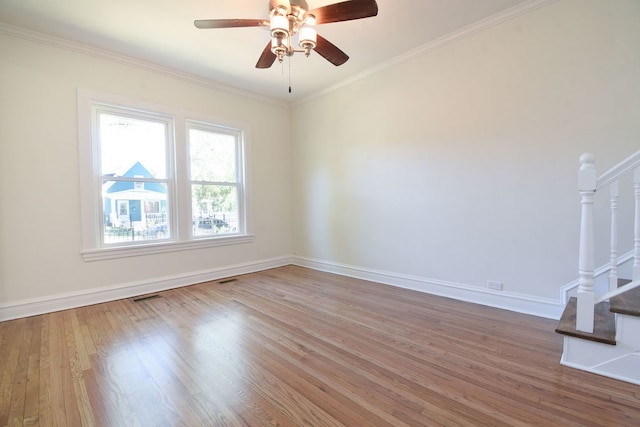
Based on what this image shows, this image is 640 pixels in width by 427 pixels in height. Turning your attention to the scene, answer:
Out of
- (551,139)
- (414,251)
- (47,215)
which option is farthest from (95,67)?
(551,139)

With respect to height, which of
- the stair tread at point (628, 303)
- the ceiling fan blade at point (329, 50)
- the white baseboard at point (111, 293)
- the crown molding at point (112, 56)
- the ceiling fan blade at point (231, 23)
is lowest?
the white baseboard at point (111, 293)

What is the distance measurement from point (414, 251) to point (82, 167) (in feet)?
13.7

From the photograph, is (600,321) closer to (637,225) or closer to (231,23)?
(637,225)

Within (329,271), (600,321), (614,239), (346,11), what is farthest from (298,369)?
(329,271)

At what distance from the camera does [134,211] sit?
3.71 metres

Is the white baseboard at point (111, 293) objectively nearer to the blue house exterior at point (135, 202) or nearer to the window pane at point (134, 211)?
the window pane at point (134, 211)

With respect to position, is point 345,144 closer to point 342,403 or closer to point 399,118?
point 399,118

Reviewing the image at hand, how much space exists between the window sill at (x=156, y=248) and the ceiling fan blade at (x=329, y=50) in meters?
3.11

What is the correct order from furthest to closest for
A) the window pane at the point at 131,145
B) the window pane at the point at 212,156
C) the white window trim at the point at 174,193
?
1. the window pane at the point at 212,156
2. the window pane at the point at 131,145
3. the white window trim at the point at 174,193

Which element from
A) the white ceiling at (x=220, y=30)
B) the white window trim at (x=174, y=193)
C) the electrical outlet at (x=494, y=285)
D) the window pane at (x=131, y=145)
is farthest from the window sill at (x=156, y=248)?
the electrical outlet at (x=494, y=285)

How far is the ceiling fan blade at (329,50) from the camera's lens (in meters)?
2.45

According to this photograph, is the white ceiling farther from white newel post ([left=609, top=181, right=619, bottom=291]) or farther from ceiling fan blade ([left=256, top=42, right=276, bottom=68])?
white newel post ([left=609, top=181, right=619, bottom=291])

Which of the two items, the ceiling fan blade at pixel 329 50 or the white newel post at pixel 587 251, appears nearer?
the white newel post at pixel 587 251

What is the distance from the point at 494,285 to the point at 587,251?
1268 millimetres
